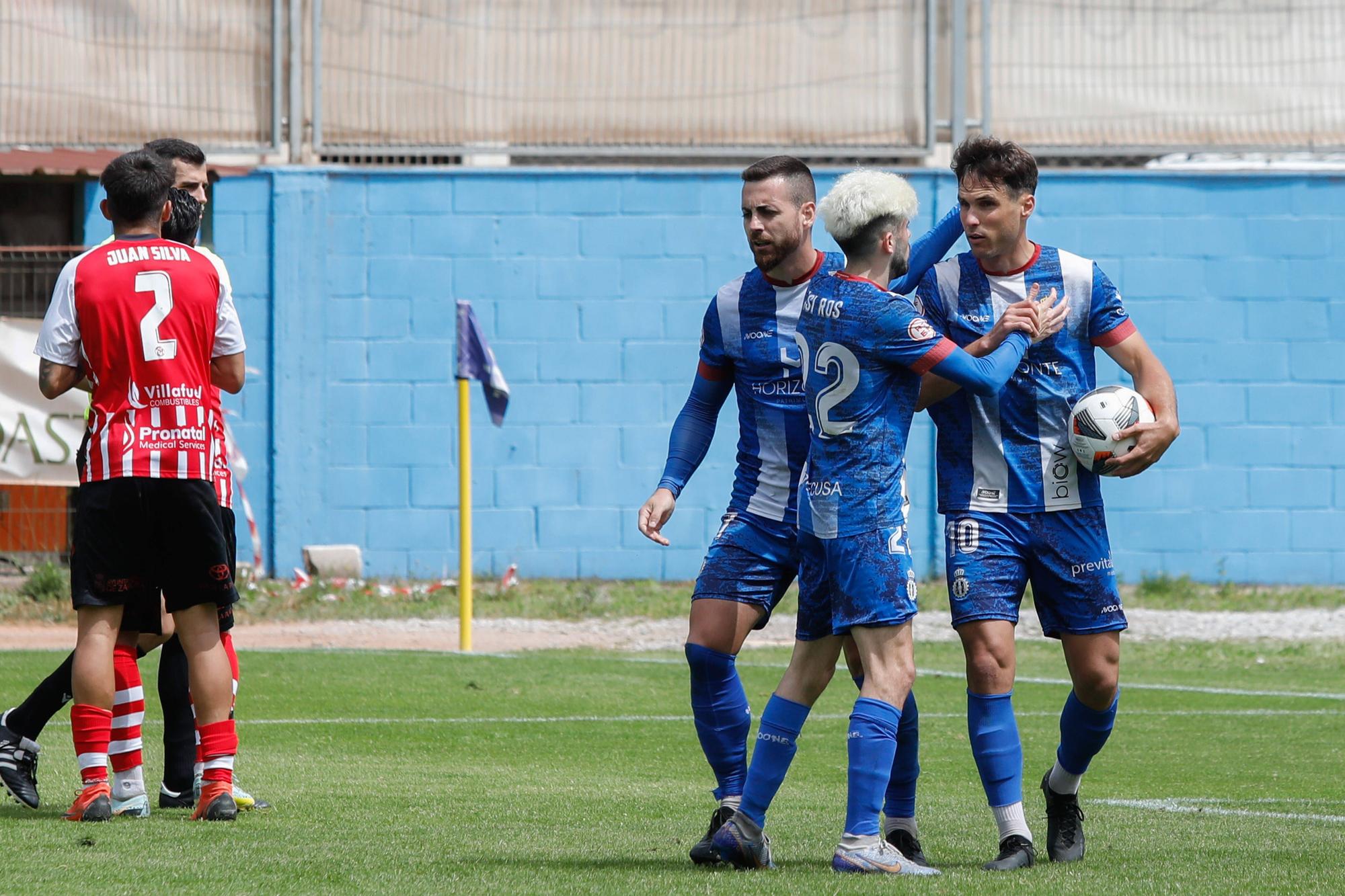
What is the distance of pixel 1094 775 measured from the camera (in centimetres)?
720

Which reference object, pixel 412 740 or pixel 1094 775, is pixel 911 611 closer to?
pixel 1094 775

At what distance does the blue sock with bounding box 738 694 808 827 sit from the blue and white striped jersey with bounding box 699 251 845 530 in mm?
596

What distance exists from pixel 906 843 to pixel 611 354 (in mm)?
10686

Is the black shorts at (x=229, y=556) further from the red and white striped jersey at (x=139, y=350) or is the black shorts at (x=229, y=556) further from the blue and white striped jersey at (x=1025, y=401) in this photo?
the blue and white striped jersey at (x=1025, y=401)

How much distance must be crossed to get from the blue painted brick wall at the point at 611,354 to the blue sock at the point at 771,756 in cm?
1046

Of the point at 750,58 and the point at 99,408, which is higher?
the point at 750,58

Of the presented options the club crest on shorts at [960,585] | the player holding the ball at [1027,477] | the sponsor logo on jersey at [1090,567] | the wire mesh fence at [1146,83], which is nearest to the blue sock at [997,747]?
the player holding the ball at [1027,477]

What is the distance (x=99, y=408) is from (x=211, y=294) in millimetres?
505

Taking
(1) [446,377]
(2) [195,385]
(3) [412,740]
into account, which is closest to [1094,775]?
(3) [412,740]

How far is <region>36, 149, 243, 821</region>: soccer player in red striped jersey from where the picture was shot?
559cm

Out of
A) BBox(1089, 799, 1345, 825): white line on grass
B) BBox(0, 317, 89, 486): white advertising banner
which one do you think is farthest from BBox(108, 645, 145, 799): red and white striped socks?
BBox(0, 317, 89, 486): white advertising banner

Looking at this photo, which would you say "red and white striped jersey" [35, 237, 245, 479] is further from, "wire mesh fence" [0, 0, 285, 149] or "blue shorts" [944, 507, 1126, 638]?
"wire mesh fence" [0, 0, 285, 149]

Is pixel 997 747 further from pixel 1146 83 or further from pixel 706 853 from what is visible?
pixel 1146 83

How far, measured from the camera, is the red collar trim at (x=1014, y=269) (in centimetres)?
534
